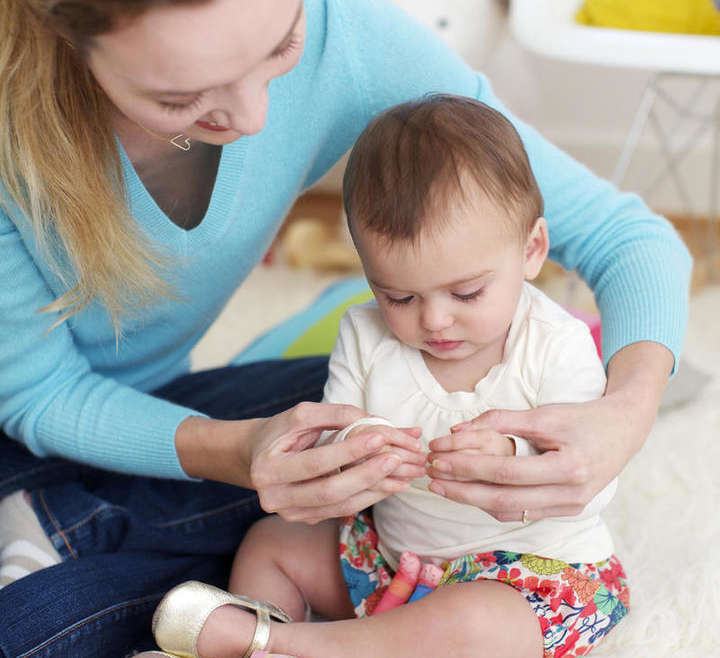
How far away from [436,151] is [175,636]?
0.52 metres

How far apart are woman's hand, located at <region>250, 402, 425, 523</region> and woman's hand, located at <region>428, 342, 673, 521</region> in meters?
0.03

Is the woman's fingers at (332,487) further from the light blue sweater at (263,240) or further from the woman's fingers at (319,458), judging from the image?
the light blue sweater at (263,240)

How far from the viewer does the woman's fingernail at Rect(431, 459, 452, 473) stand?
0.80 m

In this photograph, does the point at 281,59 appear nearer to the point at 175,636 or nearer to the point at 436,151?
the point at 436,151

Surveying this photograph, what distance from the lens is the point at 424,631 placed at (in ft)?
2.86

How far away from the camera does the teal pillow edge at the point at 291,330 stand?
1617mm

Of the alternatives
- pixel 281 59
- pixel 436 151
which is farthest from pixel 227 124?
pixel 436 151

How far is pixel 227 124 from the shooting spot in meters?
0.79

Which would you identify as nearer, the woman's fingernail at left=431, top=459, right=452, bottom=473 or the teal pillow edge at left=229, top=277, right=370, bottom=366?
the woman's fingernail at left=431, top=459, right=452, bottom=473

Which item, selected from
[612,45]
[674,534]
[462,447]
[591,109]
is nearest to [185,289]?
[462,447]

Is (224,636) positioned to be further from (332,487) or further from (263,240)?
(263,240)

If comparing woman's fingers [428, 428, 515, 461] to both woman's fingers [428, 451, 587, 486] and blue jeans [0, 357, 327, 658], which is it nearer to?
woman's fingers [428, 451, 587, 486]

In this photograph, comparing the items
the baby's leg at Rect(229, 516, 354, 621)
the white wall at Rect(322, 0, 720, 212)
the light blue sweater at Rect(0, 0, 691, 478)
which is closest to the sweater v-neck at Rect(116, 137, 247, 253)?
the light blue sweater at Rect(0, 0, 691, 478)

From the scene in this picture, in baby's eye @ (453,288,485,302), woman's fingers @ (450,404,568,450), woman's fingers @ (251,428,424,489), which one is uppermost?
baby's eye @ (453,288,485,302)
